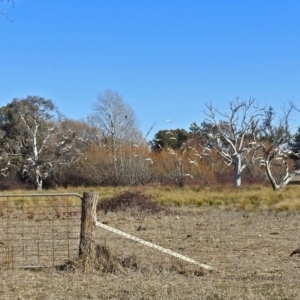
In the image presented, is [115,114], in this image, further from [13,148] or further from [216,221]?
[216,221]

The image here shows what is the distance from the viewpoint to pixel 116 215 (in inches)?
829

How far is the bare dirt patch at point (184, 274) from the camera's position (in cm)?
779

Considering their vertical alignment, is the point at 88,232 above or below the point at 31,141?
below

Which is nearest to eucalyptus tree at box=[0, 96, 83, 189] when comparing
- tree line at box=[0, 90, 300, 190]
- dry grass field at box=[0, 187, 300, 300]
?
tree line at box=[0, 90, 300, 190]

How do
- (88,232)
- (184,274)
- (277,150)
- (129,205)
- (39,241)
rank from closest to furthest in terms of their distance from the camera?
1. (184,274)
2. (88,232)
3. (39,241)
4. (129,205)
5. (277,150)

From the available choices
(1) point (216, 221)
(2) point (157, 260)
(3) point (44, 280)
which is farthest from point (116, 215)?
(3) point (44, 280)

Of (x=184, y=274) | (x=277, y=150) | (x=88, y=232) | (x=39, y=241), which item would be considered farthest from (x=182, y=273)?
(x=277, y=150)

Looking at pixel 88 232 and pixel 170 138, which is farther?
pixel 170 138

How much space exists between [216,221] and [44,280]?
10.3m

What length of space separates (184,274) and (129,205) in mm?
14435

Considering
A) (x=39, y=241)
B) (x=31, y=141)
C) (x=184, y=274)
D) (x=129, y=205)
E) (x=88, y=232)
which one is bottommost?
(x=184, y=274)

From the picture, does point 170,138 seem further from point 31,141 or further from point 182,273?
point 182,273

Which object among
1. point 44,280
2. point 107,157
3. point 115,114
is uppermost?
point 115,114

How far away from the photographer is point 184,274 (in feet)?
30.0
